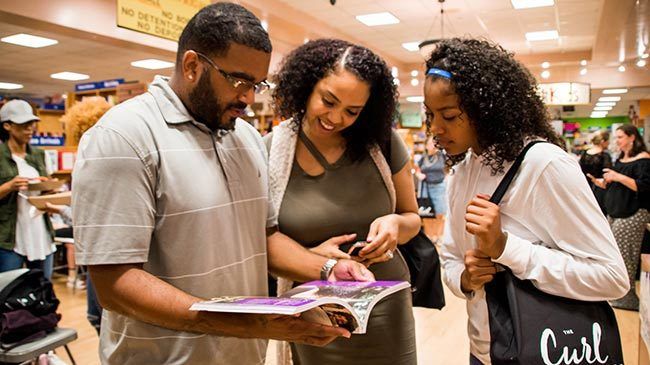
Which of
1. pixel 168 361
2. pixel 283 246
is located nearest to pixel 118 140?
pixel 168 361

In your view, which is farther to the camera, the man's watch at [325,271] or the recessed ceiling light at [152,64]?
the recessed ceiling light at [152,64]

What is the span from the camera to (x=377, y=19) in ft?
29.6

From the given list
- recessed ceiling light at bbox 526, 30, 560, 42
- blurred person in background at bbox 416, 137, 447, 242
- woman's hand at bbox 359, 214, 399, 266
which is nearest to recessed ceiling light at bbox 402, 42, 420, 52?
recessed ceiling light at bbox 526, 30, 560, 42

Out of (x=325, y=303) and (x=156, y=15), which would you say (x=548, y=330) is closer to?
(x=325, y=303)

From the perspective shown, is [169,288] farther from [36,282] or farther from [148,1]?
[148,1]

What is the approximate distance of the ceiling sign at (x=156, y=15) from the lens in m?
3.92

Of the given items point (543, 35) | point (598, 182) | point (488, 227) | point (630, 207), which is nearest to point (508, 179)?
point (488, 227)

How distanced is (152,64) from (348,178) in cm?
1113

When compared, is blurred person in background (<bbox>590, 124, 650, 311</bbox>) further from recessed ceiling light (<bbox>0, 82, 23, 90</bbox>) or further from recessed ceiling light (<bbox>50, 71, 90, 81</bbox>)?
recessed ceiling light (<bbox>0, 82, 23, 90</bbox>)

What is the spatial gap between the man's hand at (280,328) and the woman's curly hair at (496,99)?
685 millimetres

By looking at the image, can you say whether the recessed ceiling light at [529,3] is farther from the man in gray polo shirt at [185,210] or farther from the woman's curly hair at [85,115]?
the man in gray polo shirt at [185,210]

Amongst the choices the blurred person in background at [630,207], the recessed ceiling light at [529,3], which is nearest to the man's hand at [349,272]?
the blurred person in background at [630,207]

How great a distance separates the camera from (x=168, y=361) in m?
1.19

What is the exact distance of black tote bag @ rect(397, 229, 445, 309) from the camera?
2088 millimetres
